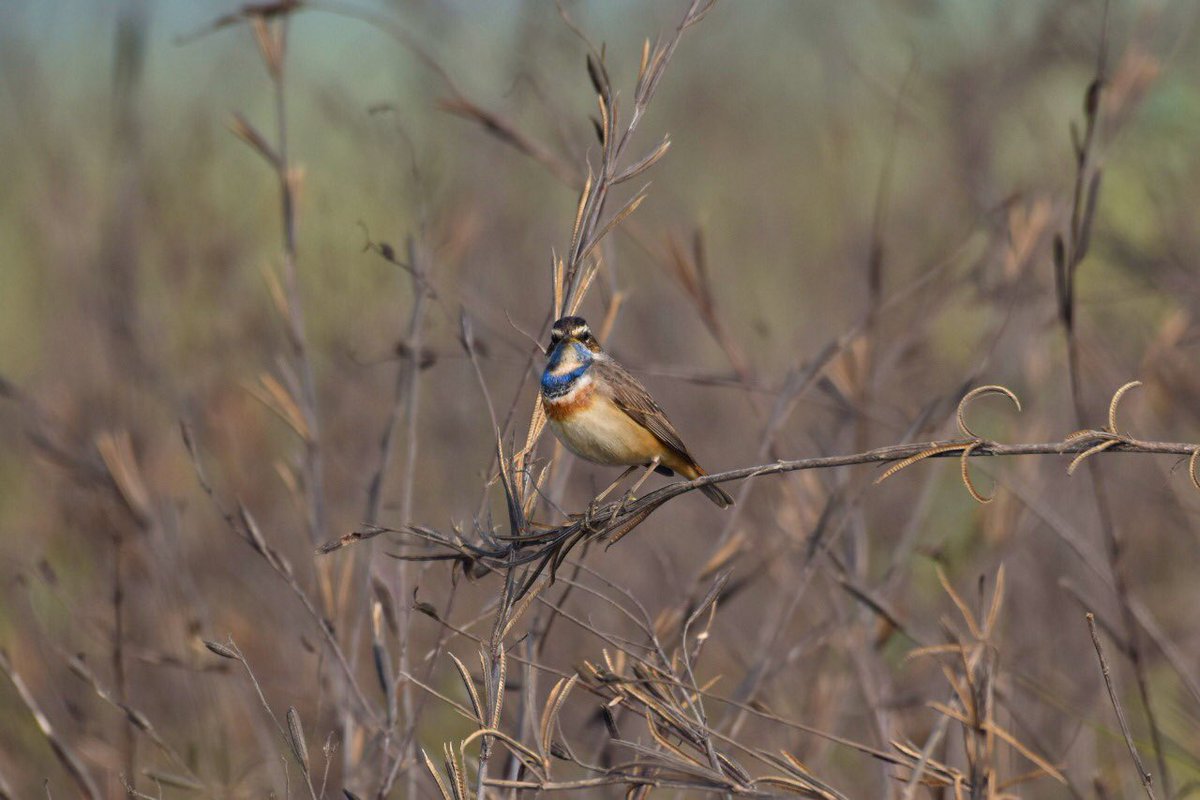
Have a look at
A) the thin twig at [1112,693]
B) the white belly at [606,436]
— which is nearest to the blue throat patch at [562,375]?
the white belly at [606,436]

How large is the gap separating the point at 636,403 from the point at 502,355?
7.65 ft

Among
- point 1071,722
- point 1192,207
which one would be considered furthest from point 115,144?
point 1192,207

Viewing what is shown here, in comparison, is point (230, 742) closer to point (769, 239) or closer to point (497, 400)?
point (497, 400)

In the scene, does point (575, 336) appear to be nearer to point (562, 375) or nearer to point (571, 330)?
point (571, 330)

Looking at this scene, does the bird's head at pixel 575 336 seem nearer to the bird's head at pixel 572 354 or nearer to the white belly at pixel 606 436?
the bird's head at pixel 572 354

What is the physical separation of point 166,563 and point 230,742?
1557 millimetres

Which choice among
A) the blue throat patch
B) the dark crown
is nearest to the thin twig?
the dark crown

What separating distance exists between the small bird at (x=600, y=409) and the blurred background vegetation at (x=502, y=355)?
0.90ft

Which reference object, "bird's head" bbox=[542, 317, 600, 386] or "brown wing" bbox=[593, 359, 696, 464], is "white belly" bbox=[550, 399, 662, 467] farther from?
"bird's head" bbox=[542, 317, 600, 386]

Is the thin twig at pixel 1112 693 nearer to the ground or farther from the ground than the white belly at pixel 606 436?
nearer to the ground

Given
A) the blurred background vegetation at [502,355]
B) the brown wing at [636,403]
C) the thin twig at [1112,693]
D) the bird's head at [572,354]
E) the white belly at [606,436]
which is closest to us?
the thin twig at [1112,693]

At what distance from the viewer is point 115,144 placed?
553cm

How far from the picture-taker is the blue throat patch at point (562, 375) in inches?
157

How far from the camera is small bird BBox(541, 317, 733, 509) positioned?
12.6 feet
